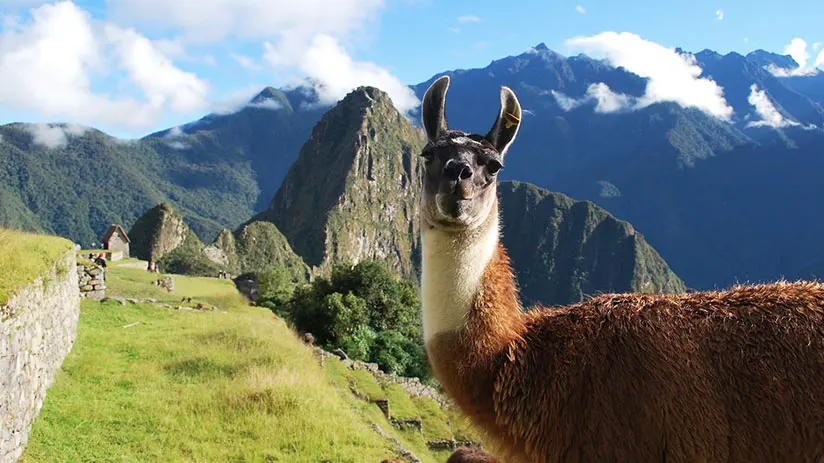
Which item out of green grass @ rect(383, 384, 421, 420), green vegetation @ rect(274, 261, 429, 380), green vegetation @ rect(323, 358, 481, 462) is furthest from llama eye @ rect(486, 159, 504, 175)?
green vegetation @ rect(274, 261, 429, 380)

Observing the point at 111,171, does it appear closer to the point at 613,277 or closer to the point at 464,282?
the point at 613,277

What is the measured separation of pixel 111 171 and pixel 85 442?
512 feet

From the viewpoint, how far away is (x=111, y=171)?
144 metres

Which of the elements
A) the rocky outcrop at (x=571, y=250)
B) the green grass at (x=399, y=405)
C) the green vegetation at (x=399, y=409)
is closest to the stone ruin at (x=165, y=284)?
the green vegetation at (x=399, y=409)

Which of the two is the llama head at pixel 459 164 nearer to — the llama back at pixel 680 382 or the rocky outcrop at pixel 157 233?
the llama back at pixel 680 382

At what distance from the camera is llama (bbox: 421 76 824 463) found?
2684 mm

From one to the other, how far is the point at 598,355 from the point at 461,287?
2.58 feet

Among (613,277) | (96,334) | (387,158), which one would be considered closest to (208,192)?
(387,158)

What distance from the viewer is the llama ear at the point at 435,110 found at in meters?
3.17

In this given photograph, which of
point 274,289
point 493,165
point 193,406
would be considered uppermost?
point 493,165

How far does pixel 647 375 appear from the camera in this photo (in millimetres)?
2805

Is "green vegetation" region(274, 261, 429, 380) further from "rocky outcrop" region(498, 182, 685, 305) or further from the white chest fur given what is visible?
"rocky outcrop" region(498, 182, 685, 305)

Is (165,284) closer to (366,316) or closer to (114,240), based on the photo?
(366,316)

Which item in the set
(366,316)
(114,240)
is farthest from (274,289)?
(366,316)
